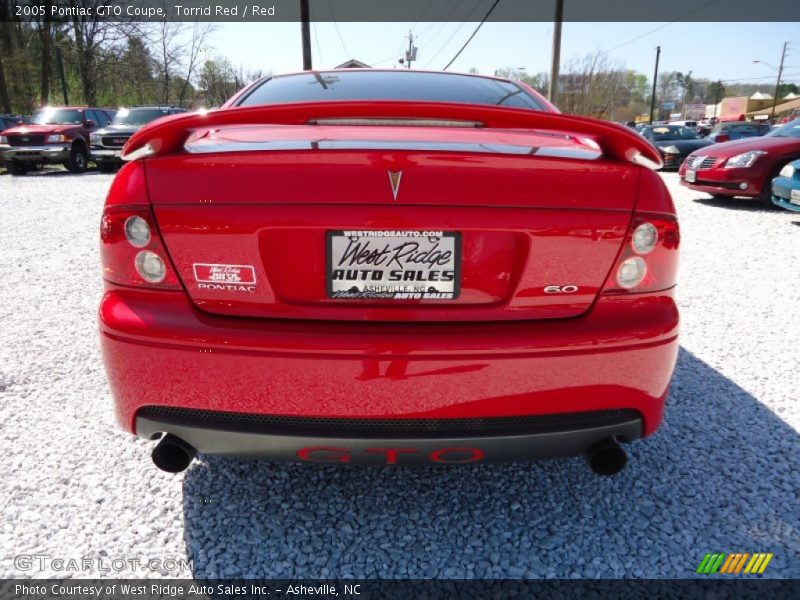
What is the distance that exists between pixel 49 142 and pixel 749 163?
16650 mm

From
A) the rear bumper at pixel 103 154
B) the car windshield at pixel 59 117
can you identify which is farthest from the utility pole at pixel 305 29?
the car windshield at pixel 59 117

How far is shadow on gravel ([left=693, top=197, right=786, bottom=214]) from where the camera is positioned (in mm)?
8594

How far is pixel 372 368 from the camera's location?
1.47 metres

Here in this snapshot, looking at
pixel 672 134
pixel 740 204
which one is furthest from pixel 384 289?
pixel 672 134

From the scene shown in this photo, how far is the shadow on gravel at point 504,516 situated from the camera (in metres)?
1.73

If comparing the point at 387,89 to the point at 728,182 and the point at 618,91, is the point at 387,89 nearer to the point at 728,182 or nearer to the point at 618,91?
the point at 728,182

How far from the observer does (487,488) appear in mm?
2084

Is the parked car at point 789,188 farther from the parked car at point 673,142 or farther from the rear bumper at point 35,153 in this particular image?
the rear bumper at point 35,153

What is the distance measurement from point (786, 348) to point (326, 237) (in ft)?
10.7

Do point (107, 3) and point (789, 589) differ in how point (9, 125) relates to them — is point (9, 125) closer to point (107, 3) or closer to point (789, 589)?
point (107, 3)

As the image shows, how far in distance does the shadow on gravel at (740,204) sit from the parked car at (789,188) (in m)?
1.04

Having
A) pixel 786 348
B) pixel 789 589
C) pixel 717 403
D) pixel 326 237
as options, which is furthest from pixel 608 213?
pixel 786 348

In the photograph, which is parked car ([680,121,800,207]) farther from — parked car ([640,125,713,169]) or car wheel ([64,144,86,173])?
car wheel ([64,144,86,173])

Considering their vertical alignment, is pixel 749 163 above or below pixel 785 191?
above
